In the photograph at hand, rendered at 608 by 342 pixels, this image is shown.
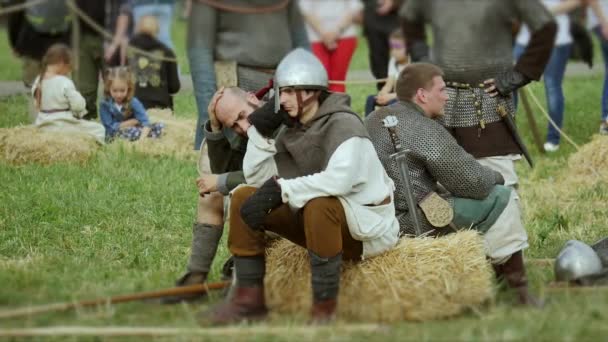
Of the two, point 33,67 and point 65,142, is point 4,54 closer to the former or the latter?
point 33,67

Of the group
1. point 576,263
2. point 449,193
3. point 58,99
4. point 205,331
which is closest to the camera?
point 205,331

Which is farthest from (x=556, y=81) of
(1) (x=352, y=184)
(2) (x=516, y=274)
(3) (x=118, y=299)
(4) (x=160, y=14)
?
(3) (x=118, y=299)

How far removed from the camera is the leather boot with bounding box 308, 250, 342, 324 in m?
6.39

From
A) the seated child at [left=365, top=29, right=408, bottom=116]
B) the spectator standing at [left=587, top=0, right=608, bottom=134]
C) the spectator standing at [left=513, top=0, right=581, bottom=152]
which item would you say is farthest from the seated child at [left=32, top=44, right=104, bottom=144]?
the spectator standing at [left=587, top=0, right=608, bottom=134]

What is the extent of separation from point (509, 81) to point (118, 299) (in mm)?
3219

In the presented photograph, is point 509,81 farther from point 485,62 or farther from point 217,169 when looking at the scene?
point 217,169

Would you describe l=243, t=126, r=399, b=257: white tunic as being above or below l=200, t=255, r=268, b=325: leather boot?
above

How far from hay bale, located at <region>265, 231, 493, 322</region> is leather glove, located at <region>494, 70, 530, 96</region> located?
5.92ft

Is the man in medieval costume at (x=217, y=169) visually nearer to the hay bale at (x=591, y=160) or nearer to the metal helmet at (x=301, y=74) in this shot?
the metal helmet at (x=301, y=74)

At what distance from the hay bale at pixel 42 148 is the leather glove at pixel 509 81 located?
4044mm

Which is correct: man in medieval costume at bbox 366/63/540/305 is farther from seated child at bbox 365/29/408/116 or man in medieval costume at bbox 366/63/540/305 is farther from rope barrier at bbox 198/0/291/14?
seated child at bbox 365/29/408/116

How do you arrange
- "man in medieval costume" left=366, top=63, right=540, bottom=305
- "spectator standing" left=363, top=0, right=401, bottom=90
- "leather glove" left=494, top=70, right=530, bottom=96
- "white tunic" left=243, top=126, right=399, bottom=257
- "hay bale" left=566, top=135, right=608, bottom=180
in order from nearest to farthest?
"white tunic" left=243, top=126, right=399, bottom=257, "man in medieval costume" left=366, top=63, right=540, bottom=305, "leather glove" left=494, top=70, right=530, bottom=96, "hay bale" left=566, top=135, right=608, bottom=180, "spectator standing" left=363, top=0, right=401, bottom=90

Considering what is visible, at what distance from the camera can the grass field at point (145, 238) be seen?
243 inches

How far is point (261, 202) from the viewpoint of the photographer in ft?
21.1
